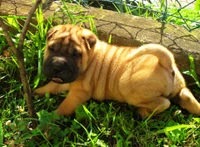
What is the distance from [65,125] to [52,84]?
458 mm

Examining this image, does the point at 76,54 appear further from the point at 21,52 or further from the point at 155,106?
the point at 155,106

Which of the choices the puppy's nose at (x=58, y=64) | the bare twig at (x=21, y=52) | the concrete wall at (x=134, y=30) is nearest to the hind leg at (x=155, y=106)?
the concrete wall at (x=134, y=30)

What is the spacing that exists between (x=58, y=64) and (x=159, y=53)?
30.4 inches

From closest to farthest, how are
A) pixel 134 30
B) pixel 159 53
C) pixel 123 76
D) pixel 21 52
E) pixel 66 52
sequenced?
pixel 21 52 → pixel 159 53 → pixel 66 52 → pixel 123 76 → pixel 134 30

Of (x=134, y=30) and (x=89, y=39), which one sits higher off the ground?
(x=89, y=39)

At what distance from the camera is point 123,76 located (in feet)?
9.72

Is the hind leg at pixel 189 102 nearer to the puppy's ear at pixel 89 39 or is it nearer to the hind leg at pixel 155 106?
the hind leg at pixel 155 106

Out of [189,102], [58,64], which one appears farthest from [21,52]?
[189,102]

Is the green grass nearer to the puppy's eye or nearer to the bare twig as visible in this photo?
the bare twig

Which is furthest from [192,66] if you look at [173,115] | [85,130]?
[85,130]

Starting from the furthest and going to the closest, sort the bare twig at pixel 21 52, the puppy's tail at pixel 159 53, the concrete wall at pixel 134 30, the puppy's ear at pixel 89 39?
the concrete wall at pixel 134 30, the puppy's ear at pixel 89 39, the puppy's tail at pixel 159 53, the bare twig at pixel 21 52

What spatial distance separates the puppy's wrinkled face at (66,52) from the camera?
278cm

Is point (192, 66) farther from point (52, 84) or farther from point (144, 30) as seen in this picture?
point (52, 84)

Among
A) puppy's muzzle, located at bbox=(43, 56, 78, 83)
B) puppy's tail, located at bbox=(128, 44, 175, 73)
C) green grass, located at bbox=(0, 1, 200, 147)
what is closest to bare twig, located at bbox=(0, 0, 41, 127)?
green grass, located at bbox=(0, 1, 200, 147)
